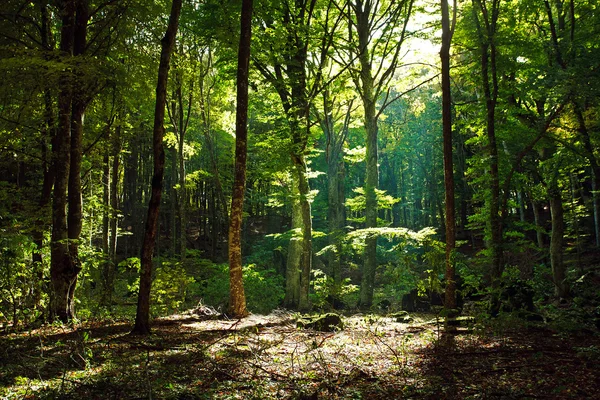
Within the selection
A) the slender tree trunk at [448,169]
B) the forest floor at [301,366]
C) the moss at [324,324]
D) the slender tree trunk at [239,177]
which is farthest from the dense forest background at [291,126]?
the slender tree trunk at [239,177]

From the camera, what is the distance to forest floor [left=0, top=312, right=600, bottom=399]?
4922 mm

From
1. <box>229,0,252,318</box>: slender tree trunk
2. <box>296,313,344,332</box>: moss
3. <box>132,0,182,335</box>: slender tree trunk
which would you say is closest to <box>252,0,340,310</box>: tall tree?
<box>229,0,252,318</box>: slender tree trunk

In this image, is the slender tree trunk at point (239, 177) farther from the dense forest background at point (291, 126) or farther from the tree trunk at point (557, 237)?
the tree trunk at point (557, 237)

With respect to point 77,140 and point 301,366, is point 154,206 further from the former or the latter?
point 301,366

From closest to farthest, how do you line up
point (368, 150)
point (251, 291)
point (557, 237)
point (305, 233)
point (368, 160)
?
point (305, 233) < point (557, 237) < point (251, 291) < point (368, 150) < point (368, 160)

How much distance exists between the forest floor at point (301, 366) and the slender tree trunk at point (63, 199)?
2.31ft

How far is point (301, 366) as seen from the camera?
20.4 ft

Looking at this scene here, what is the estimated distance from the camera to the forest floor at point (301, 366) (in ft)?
16.1

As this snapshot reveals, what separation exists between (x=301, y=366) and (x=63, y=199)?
672 centimetres

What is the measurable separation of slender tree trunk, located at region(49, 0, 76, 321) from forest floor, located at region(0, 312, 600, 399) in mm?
705

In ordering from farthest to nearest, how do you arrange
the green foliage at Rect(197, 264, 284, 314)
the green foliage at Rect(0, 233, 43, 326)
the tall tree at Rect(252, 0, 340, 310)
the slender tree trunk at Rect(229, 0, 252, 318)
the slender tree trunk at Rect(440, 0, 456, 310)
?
the green foliage at Rect(197, 264, 284, 314) → the tall tree at Rect(252, 0, 340, 310) → the slender tree trunk at Rect(229, 0, 252, 318) → the slender tree trunk at Rect(440, 0, 456, 310) → the green foliage at Rect(0, 233, 43, 326)

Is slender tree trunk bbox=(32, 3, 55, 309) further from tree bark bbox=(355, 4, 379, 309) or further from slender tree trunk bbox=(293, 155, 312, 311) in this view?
tree bark bbox=(355, 4, 379, 309)

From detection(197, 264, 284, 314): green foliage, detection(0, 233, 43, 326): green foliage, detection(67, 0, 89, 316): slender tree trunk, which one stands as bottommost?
detection(197, 264, 284, 314): green foliage

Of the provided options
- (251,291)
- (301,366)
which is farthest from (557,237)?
(301,366)
